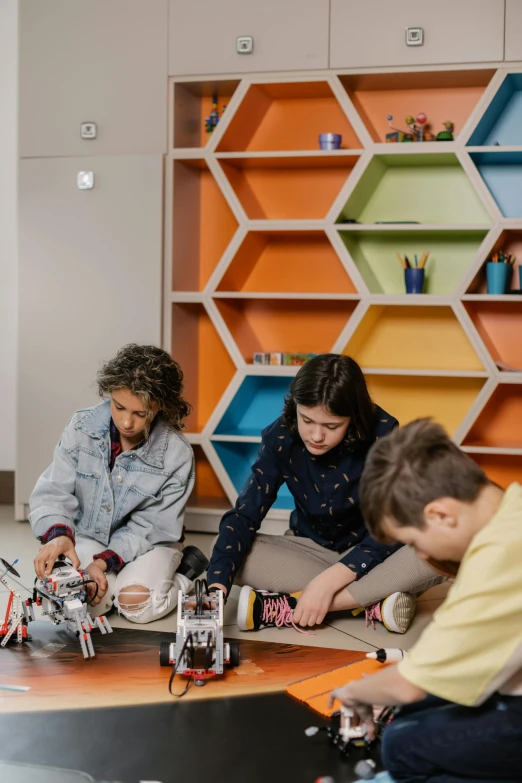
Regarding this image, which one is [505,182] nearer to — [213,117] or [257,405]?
[213,117]

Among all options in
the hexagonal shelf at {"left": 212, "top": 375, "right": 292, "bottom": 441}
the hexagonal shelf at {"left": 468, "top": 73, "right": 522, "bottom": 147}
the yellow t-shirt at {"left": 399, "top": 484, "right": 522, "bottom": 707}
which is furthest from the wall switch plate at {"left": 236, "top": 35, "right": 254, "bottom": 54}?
the yellow t-shirt at {"left": 399, "top": 484, "right": 522, "bottom": 707}

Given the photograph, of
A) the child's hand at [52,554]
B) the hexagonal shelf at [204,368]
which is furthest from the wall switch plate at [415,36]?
the child's hand at [52,554]

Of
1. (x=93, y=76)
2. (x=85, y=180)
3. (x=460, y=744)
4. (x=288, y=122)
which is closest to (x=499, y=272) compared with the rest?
(x=288, y=122)

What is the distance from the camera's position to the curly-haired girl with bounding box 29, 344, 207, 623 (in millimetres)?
2162

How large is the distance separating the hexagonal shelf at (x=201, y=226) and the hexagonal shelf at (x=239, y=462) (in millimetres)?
643

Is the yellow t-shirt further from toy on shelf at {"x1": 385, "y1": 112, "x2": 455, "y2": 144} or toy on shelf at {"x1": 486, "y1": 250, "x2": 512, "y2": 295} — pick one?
toy on shelf at {"x1": 385, "y1": 112, "x2": 455, "y2": 144}

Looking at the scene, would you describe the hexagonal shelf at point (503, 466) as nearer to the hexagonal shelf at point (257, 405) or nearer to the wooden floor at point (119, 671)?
the hexagonal shelf at point (257, 405)

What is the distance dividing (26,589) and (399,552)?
105cm

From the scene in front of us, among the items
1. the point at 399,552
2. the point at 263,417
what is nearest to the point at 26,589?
the point at 399,552

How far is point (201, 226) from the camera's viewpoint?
3.54 m

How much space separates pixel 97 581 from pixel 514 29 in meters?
2.23

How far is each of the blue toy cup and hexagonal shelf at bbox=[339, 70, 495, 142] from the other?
0.13 metres

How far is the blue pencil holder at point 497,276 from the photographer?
3.01 m

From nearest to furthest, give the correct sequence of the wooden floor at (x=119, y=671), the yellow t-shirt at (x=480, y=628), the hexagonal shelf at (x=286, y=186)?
the yellow t-shirt at (x=480, y=628)
the wooden floor at (x=119, y=671)
the hexagonal shelf at (x=286, y=186)
